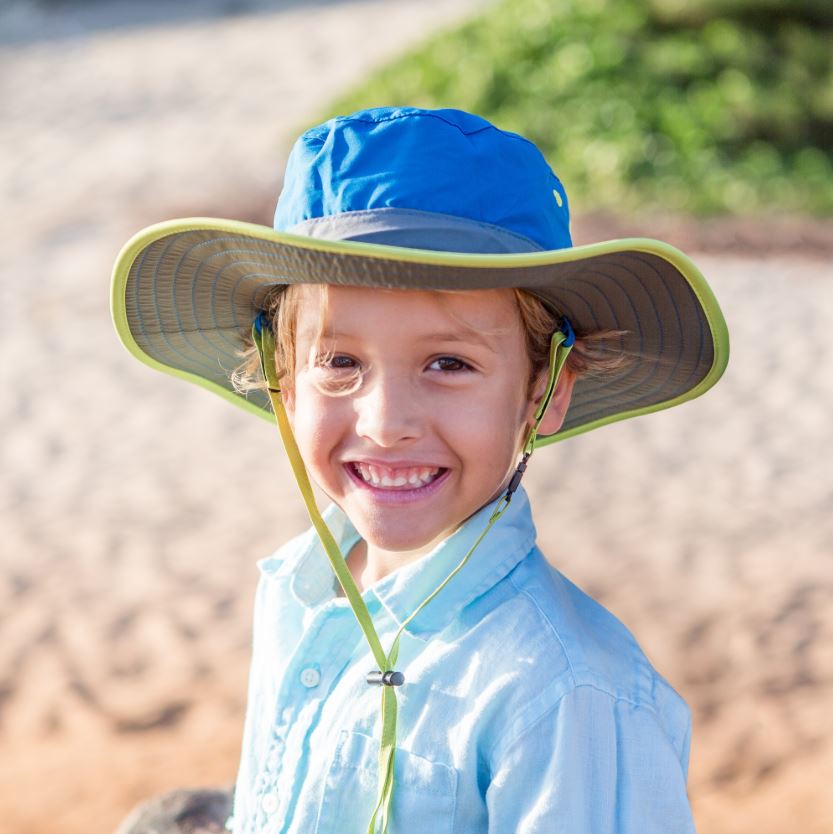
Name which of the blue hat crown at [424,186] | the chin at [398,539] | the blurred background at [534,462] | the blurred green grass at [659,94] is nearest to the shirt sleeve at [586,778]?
the chin at [398,539]

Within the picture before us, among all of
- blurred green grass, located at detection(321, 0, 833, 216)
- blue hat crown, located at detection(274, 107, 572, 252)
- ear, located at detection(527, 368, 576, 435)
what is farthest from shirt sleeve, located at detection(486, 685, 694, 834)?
blurred green grass, located at detection(321, 0, 833, 216)

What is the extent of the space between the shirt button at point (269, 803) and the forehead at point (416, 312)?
69cm

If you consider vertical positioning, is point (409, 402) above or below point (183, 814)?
above

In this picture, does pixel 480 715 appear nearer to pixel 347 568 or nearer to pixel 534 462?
pixel 347 568

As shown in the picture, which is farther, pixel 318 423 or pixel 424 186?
pixel 318 423

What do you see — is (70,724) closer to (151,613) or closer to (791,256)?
(151,613)

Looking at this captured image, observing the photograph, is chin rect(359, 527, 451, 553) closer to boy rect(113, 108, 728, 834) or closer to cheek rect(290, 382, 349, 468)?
boy rect(113, 108, 728, 834)

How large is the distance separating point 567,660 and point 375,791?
0.33 metres

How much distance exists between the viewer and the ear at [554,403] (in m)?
1.93

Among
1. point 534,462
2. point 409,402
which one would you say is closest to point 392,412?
point 409,402

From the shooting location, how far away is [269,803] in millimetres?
1895

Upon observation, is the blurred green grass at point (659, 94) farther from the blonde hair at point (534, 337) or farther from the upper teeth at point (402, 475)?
the upper teeth at point (402, 475)

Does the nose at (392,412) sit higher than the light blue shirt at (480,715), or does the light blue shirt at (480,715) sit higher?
the nose at (392,412)

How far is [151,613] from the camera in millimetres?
4453
